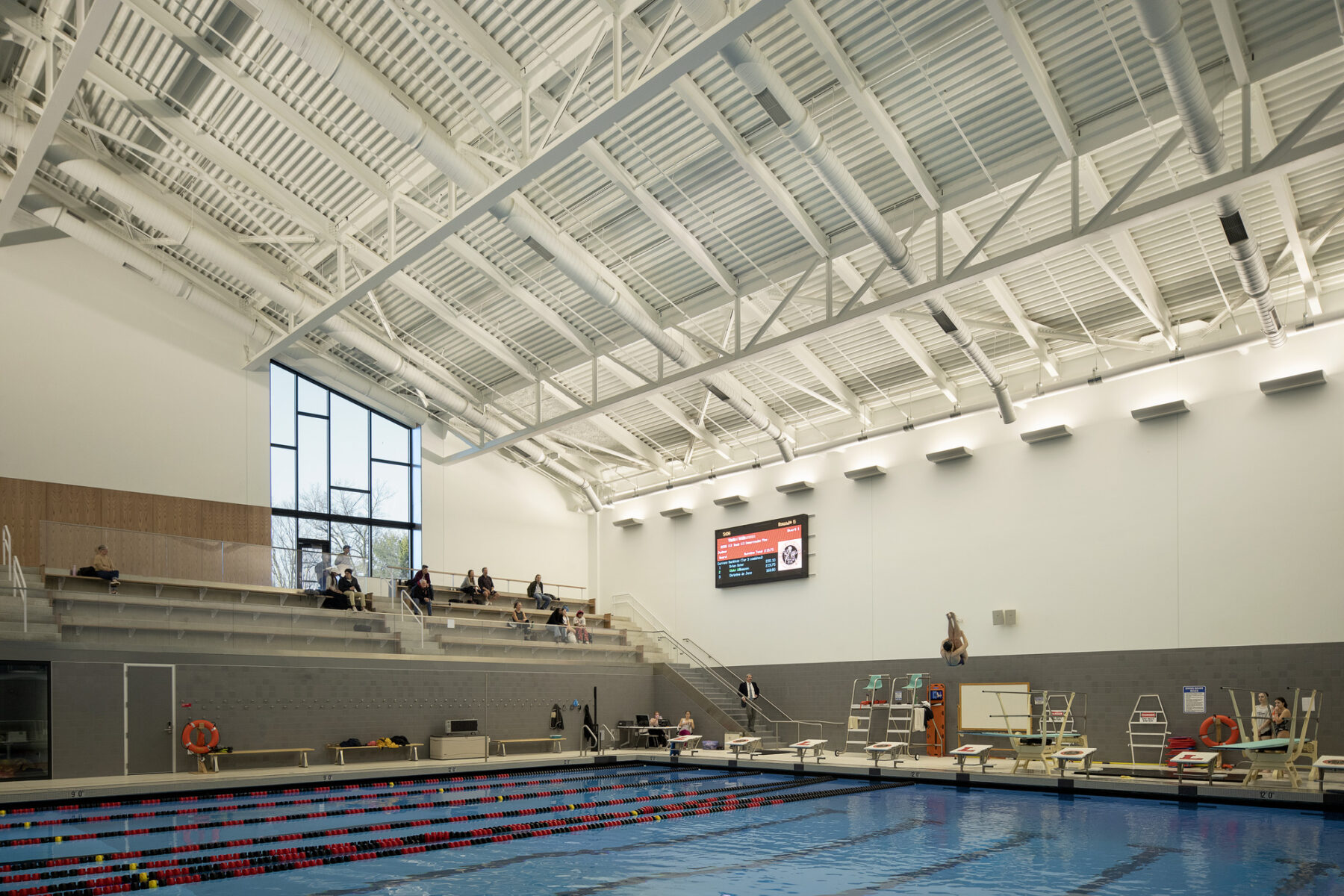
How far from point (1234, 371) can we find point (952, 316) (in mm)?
4685

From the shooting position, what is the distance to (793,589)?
21.0 meters

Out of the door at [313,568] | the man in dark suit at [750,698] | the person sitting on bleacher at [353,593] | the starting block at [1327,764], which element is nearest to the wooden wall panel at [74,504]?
the door at [313,568]

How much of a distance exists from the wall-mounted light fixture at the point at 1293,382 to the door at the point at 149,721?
1727cm

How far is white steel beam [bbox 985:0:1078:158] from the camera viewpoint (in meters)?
9.98

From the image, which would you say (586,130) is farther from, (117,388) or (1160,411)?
(117,388)

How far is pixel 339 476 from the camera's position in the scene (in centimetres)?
2231

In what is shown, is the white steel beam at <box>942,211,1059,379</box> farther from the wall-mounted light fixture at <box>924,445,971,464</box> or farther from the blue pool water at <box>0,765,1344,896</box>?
the blue pool water at <box>0,765,1344,896</box>

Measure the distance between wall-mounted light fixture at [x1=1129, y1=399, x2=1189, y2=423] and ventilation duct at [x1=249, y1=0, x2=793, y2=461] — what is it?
23.8 ft

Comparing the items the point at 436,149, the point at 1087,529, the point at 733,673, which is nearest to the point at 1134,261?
the point at 1087,529

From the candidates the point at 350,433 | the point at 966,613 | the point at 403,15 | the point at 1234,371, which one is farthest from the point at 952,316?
the point at 350,433

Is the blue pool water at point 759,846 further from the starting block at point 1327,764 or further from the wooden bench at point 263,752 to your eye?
the wooden bench at point 263,752

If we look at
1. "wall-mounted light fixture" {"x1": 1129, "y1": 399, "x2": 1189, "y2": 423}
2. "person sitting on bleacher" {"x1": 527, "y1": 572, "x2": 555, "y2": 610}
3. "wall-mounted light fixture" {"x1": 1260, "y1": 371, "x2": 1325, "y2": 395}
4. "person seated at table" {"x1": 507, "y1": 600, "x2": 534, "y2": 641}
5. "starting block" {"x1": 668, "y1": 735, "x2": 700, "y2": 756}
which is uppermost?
"wall-mounted light fixture" {"x1": 1260, "y1": 371, "x2": 1325, "y2": 395}

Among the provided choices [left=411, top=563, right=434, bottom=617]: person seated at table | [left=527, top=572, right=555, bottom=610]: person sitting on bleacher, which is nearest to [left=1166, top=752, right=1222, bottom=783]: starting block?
[left=411, top=563, right=434, bottom=617]: person seated at table

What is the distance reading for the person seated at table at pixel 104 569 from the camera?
15.2m
